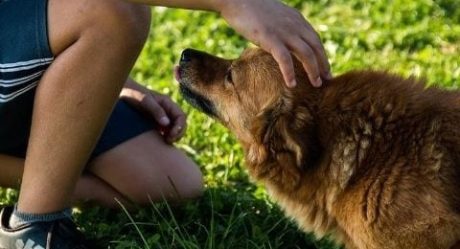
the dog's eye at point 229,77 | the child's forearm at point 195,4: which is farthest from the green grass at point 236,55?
the child's forearm at point 195,4

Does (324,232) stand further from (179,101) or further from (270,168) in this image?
(179,101)

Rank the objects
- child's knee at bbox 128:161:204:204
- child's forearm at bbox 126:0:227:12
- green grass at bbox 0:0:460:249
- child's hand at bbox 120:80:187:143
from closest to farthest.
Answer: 1. child's forearm at bbox 126:0:227:12
2. green grass at bbox 0:0:460:249
3. child's knee at bbox 128:161:204:204
4. child's hand at bbox 120:80:187:143

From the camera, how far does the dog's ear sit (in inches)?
126

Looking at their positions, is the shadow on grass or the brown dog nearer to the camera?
the brown dog

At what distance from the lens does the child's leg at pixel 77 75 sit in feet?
11.7

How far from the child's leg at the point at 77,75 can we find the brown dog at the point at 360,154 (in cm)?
57

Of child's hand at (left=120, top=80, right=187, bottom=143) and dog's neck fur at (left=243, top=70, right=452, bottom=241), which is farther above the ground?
A: dog's neck fur at (left=243, top=70, right=452, bottom=241)

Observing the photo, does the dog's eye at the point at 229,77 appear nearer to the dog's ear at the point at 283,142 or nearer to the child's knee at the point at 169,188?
the dog's ear at the point at 283,142

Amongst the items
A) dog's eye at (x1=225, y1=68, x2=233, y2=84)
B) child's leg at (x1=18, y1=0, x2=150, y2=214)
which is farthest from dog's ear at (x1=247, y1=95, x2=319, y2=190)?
child's leg at (x1=18, y1=0, x2=150, y2=214)

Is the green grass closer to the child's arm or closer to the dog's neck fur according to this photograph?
the dog's neck fur

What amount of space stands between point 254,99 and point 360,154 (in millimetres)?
544

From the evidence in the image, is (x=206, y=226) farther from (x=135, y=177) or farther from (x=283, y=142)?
(x=283, y=142)

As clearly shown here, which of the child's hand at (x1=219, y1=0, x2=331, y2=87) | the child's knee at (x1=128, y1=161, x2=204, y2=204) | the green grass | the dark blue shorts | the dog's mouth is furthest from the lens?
the child's knee at (x1=128, y1=161, x2=204, y2=204)

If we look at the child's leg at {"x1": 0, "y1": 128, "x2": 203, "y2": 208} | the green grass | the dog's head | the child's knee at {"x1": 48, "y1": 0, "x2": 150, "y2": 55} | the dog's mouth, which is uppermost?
the child's knee at {"x1": 48, "y1": 0, "x2": 150, "y2": 55}
